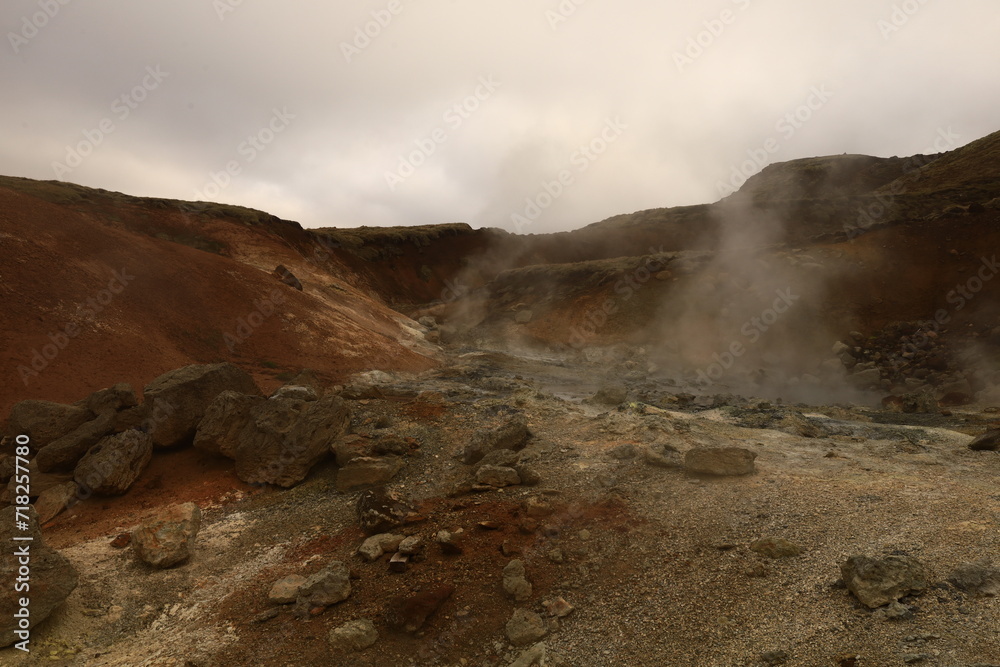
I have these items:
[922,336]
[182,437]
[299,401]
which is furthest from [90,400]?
[922,336]

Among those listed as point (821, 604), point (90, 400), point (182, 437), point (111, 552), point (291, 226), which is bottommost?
point (821, 604)

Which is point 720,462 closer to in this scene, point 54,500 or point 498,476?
point 498,476

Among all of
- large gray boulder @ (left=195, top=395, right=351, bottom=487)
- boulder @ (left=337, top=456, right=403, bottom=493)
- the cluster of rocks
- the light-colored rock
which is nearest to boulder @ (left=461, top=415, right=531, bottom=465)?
the light-colored rock

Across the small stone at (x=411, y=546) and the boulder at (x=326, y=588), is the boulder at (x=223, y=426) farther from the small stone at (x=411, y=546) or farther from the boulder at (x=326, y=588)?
the small stone at (x=411, y=546)

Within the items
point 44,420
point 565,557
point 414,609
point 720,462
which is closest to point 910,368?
point 720,462

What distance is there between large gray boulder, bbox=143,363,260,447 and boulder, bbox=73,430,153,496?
0.46 meters

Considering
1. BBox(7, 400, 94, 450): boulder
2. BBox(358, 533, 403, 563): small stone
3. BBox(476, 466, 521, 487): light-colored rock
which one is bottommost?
BBox(358, 533, 403, 563): small stone

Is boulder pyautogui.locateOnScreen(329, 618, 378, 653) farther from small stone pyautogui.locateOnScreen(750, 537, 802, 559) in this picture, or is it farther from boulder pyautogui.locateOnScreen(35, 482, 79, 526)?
boulder pyautogui.locateOnScreen(35, 482, 79, 526)

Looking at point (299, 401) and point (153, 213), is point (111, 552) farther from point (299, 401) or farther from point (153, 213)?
point (153, 213)

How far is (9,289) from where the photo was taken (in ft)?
56.1

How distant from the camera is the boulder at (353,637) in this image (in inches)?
220

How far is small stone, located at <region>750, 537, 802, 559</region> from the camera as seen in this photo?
6.05 metres

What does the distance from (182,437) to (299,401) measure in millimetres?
2859

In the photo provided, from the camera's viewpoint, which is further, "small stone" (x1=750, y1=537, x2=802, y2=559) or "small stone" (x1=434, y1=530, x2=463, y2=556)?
"small stone" (x1=434, y1=530, x2=463, y2=556)
